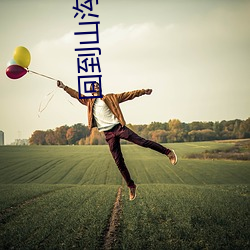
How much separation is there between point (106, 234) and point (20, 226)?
2.44 metres

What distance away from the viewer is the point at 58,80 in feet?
19.3

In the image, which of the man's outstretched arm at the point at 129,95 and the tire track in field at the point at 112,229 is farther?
the tire track in field at the point at 112,229

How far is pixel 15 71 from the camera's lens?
6.52 meters

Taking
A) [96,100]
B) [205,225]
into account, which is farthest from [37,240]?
[205,225]

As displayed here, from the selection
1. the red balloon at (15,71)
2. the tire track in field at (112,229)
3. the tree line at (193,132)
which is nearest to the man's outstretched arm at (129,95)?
the red balloon at (15,71)

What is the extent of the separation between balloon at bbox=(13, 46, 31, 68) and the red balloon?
9 cm

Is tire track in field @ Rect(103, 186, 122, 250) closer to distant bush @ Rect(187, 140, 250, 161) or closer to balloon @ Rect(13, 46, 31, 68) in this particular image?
balloon @ Rect(13, 46, 31, 68)

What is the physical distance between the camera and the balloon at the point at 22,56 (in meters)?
6.50

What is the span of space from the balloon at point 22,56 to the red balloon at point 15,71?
9 cm

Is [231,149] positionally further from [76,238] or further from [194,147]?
[76,238]

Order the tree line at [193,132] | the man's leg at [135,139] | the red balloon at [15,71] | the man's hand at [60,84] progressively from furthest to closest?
the tree line at [193,132] < the red balloon at [15,71] < the man's hand at [60,84] < the man's leg at [135,139]

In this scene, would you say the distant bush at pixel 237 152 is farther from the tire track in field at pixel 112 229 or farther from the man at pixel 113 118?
the man at pixel 113 118

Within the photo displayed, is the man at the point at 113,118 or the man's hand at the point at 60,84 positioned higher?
the man's hand at the point at 60,84

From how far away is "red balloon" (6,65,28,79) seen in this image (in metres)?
6.50
